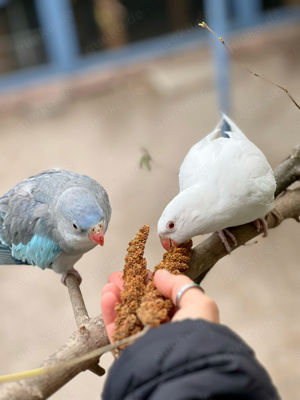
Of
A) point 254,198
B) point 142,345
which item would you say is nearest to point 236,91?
point 254,198

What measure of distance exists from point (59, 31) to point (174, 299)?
4.07 meters

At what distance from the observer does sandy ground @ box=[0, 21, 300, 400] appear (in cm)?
264

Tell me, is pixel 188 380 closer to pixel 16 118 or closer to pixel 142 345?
pixel 142 345

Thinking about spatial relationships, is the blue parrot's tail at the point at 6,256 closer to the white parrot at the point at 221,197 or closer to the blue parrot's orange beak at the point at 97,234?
the blue parrot's orange beak at the point at 97,234

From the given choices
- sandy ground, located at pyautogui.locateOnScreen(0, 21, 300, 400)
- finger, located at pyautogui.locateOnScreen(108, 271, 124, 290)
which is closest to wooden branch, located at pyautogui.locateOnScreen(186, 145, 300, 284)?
finger, located at pyautogui.locateOnScreen(108, 271, 124, 290)

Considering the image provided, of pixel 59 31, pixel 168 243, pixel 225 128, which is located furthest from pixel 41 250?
pixel 59 31

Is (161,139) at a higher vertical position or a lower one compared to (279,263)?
higher

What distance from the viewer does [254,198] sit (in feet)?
3.84

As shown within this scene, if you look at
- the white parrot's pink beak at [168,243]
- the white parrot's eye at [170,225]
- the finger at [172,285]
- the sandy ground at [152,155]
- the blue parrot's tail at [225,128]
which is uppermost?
the blue parrot's tail at [225,128]

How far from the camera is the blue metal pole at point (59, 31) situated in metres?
4.23

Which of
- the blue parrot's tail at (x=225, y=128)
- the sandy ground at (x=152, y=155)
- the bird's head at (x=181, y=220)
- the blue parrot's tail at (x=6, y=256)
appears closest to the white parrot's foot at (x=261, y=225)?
the bird's head at (x=181, y=220)

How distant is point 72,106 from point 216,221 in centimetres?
381

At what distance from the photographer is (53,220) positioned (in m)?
1.26

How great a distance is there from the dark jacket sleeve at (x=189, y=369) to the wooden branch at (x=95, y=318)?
0.52 feet
